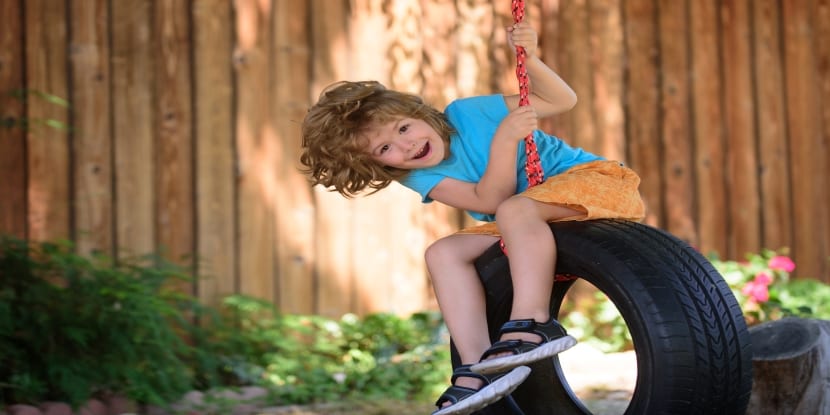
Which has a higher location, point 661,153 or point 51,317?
point 661,153

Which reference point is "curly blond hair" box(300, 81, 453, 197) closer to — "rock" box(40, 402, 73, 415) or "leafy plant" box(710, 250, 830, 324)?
"rock" box(40, 402, 73, 415)

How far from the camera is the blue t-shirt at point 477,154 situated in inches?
119

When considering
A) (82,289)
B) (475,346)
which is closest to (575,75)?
(82,289)

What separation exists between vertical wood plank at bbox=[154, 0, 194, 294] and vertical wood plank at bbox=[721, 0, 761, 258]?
3.65 metres

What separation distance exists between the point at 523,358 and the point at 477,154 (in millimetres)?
765

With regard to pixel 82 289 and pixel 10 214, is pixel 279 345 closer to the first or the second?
pixel 82 289

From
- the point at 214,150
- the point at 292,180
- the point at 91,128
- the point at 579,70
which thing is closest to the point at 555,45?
the point at 579,70


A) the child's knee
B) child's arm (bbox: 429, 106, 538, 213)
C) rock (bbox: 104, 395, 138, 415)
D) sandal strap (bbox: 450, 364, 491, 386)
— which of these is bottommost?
rock (bbox: 104, 395, 138, 415)

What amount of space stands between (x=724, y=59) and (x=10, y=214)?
182 inches

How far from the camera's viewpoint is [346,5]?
5.59 metres

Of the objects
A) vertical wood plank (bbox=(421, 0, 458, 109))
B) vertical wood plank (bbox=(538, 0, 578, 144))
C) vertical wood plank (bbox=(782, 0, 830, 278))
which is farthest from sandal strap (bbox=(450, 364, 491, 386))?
vertical wood plank (bbox=(782, 0, 830, 278))

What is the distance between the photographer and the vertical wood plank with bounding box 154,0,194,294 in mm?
5137

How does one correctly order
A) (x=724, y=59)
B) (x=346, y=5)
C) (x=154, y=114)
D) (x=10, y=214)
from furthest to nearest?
(x=724, y=59)
(x=346, y=5)
(x=154, y=114)
(x=10, y=214)

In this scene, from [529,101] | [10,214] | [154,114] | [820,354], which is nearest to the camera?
[529,101]
